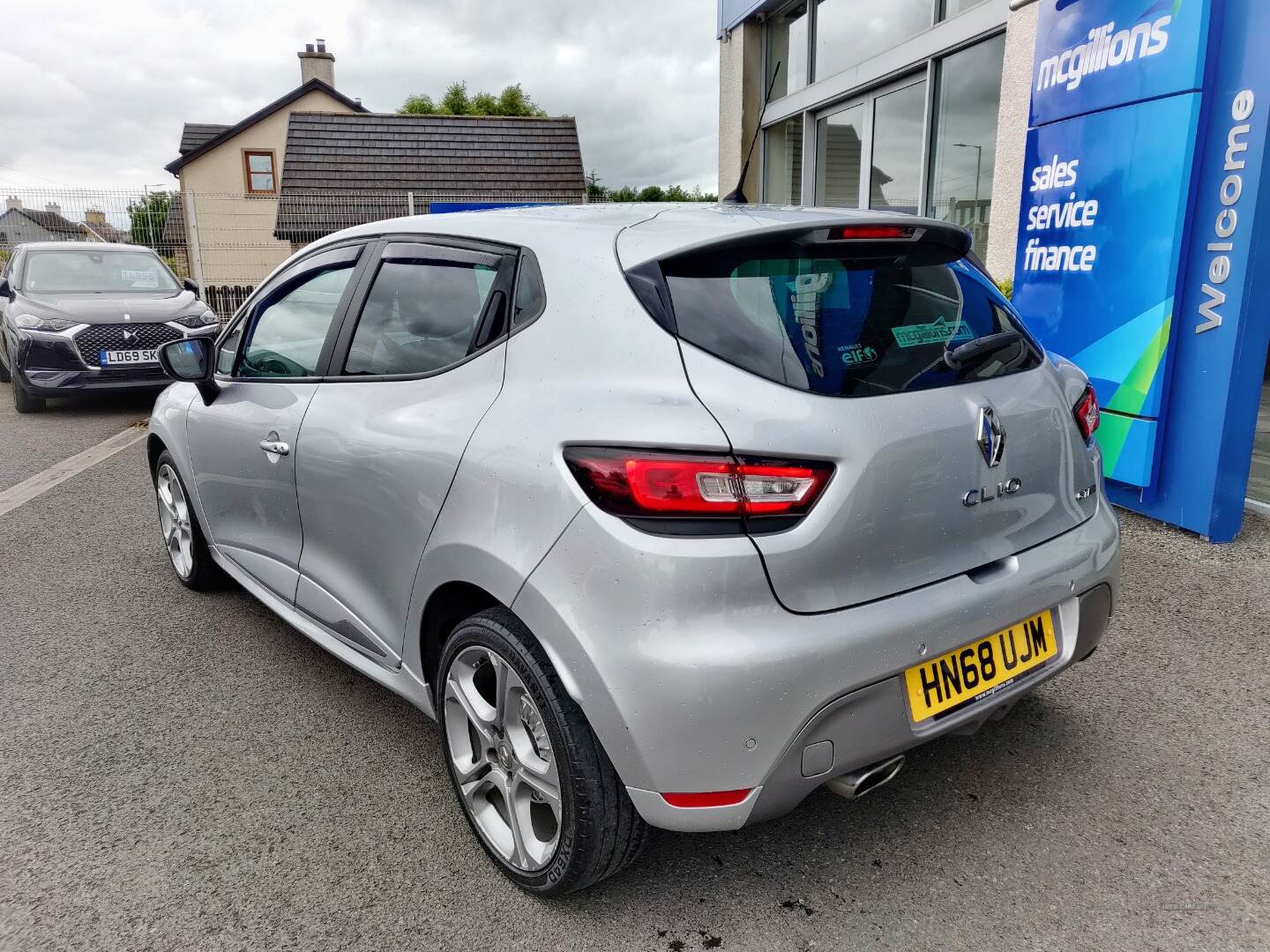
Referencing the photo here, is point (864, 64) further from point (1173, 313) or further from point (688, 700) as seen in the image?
point (688, 700)

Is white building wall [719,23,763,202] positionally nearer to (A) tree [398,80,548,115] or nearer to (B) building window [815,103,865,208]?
(B) building window [815,103,865,208]

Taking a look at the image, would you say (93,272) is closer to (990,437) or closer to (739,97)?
(739,97)

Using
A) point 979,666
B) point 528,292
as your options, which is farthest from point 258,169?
point 979,666

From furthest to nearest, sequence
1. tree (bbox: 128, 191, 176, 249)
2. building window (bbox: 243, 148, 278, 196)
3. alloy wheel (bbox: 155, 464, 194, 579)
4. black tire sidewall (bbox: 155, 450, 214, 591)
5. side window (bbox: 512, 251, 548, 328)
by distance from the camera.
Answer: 1. building window (bbox: 243, 148, 278, 196)
2. tree (bbox: 128, 191, 176, 249)
3. alloy wheel (bbox: 155, 464, 194, 579)
4. black tire sidewall (bbox: 155, 450, 214, 591)
5. side window (bbox: 512, 251, 548, 328)

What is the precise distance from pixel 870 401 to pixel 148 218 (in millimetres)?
15784

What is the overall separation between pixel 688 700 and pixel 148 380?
9.08 m

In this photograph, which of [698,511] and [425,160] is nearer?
[698,511]

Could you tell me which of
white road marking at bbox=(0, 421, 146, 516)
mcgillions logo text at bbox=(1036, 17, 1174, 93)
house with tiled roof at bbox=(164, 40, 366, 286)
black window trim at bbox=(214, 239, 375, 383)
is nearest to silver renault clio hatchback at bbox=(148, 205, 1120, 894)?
black window trim at bbox=(214, 239, 375, 383)

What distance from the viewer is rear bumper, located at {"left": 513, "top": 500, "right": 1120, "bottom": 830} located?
176 cm

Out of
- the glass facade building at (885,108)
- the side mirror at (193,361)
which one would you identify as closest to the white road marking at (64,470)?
the side mirror at (193,361)

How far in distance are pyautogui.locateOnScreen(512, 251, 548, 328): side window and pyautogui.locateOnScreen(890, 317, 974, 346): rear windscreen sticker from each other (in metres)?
0.80

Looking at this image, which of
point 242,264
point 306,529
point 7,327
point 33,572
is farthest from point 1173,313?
point 242,264

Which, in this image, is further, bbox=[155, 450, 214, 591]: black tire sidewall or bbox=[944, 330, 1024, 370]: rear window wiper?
bbox=[155, 450, 214, 591]: black tire sidewall

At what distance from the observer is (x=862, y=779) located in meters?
1.96
